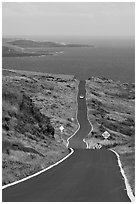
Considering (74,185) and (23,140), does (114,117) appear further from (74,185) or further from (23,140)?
Result: (74,185)

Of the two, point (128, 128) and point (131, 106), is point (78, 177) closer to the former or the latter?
point (128, 128)

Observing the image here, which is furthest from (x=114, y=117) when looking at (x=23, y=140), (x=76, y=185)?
(x=76, y=185)

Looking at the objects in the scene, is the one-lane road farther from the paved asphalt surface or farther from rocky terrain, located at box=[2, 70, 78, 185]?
rocky terrain, located at box=[2, 70, 78, 185]

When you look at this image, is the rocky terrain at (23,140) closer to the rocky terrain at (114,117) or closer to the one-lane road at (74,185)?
the one-lane road at (74,185)

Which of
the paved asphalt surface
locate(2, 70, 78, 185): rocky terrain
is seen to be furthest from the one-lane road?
locate(2, 70, 78, 185): rocky terrain

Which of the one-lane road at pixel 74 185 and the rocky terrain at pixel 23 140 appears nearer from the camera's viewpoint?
the one-lane road at pixel 74 185

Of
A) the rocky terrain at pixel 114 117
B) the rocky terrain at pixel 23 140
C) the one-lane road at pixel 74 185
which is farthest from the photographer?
the rocky terrain at pixel 114 117

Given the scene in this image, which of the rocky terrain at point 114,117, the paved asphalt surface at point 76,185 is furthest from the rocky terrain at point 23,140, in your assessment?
the rocky terrain at point 114,117
